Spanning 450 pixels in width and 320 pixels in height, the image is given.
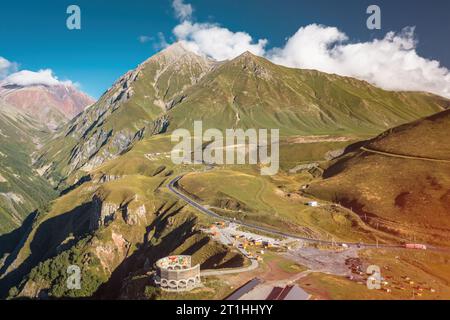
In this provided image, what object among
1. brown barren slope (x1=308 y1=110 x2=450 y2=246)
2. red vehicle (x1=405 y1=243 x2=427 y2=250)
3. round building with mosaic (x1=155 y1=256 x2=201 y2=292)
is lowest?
round building with mosaic (x1=155 y1=256 x2=201 y2=292)

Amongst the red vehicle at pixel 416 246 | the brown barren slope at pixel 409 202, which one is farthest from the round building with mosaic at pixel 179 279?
the brown barren slope at pixel 409 202

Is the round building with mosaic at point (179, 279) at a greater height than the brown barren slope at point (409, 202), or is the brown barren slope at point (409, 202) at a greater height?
the brown barren slope at point (409, 202)

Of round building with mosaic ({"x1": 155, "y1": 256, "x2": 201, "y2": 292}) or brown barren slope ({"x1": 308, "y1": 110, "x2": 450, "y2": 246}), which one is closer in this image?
round building with mosaic ({"x1": 155, "y1": 256, "x2": 201, "y2": 292})

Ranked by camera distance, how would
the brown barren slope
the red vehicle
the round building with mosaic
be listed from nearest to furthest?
the round building with mosaic
the red vehicle
the brown barren slope

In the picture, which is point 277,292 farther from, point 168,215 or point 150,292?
point 168,215

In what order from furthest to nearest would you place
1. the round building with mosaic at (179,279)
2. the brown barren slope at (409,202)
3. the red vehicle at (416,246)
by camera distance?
the brown barren slope at (409,202), the red vehicle at (416,246), the round building with mosaic at (179,279)

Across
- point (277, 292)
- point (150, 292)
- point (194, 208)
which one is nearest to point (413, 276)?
point (277, 292)

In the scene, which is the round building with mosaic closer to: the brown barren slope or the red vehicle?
the red vehicle

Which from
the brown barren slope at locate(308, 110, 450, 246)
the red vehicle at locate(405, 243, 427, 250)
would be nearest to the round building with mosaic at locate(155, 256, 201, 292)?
the red vehicle at locate(405, 243, 427, 250)

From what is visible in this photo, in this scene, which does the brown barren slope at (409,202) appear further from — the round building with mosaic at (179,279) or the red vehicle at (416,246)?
the round building with mosaic at (179,279)

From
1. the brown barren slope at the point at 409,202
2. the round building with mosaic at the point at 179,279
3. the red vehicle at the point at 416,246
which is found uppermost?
the brown barren slope at the point at 409,202

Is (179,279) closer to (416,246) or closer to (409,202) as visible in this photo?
(416,246)
